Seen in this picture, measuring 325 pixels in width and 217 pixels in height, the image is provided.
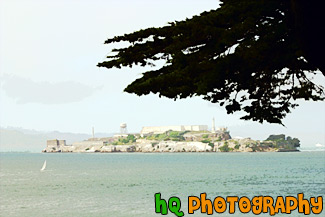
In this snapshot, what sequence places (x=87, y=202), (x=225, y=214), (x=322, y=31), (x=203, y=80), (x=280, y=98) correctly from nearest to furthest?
(x=322, y=31) < (x=203, y=80) < (x=280, y=98) < (x=225, y=214) < (x=87, y=202)

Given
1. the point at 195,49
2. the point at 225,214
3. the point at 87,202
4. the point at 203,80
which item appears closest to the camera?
the point at 203,80

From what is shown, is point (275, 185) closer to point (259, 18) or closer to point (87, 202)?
point (87, 202)

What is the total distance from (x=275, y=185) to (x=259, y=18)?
67.3 m

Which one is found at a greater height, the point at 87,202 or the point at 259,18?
the point at 259,18

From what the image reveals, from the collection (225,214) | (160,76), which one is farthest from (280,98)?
(225,214)

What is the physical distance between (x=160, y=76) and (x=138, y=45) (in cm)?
90

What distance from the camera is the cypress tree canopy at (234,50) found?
731 cm

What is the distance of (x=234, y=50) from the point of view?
8016 mm

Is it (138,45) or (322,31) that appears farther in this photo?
(138,45)

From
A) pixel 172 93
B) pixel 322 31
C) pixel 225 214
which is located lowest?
pixel 225 214

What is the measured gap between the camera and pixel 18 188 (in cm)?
7338

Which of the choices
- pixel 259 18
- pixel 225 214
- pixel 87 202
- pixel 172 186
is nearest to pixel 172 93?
pixel 259 18

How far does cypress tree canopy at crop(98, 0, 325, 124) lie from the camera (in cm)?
731

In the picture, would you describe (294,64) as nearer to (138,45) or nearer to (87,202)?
(138,45)
